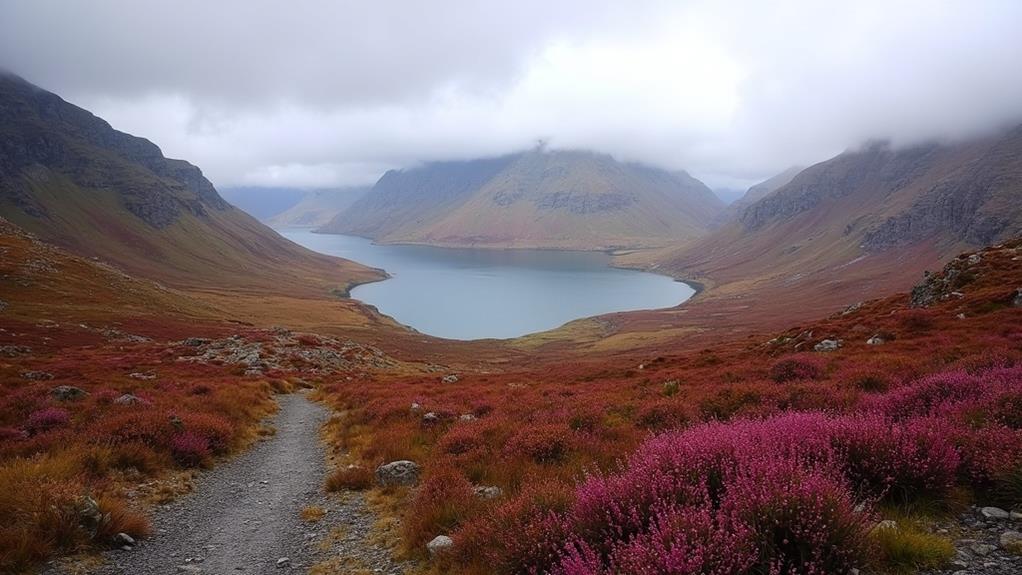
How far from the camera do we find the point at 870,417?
764 cm

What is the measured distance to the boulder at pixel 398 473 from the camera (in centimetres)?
1241

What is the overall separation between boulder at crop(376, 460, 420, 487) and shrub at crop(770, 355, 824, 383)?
13771 mm

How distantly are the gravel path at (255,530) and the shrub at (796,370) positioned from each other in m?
15.8

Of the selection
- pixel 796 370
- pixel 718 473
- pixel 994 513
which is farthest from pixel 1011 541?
pixel 796 370

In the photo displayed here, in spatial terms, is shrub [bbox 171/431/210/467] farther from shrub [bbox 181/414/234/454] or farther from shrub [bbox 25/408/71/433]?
shrub [bbox 25/408/71/433]

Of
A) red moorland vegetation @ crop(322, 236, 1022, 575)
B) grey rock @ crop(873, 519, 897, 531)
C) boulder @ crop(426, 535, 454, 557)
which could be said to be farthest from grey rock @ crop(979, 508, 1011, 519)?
boulder @ crop(426, 535, 454, 557)

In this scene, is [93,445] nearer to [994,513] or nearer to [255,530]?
[255,530]

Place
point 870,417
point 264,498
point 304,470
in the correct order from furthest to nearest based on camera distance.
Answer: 1. point 304,470
2. point 264,498
3. point 870,417

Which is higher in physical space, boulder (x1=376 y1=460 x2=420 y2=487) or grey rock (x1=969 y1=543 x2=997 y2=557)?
grey rock (x1=969 y1=543 x2=997 y2=557)

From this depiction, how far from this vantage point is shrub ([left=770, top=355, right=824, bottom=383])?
19.4m

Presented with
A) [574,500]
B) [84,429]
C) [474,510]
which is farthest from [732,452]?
[84,429]

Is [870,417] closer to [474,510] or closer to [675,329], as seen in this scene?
[474,510]

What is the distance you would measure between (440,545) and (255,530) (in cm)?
523

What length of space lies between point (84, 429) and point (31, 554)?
798 centimetres
